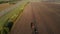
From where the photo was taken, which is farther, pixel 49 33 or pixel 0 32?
pixel 49 33

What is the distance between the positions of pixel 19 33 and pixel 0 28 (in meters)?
1.81

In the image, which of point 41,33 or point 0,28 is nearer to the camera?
point 0,28

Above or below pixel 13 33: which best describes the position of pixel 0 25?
above

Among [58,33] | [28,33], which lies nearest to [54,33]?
[58,33]

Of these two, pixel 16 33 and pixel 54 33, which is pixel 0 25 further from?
pixel 54 33

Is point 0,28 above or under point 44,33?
above

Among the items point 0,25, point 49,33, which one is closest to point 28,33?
point 49,33

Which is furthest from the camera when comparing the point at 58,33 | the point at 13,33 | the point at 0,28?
the point at 58,33

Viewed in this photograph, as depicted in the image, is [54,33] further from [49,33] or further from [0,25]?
[0,25]

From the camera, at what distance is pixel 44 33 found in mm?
6039

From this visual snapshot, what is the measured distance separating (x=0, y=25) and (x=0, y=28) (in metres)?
0.15

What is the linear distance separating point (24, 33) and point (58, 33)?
1110mm

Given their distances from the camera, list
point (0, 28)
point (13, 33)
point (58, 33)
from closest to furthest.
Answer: point (0, 28) → point (13, 33) → point (58, 33)

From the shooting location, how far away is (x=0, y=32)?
13.4ft
